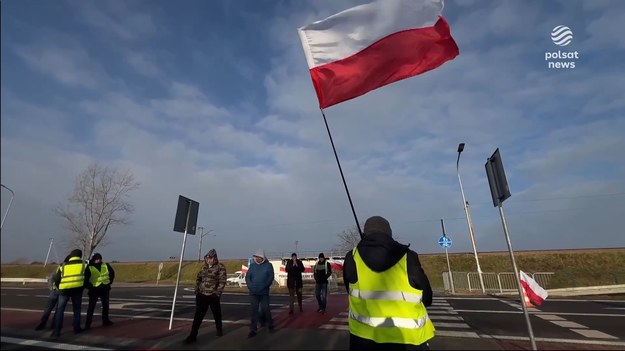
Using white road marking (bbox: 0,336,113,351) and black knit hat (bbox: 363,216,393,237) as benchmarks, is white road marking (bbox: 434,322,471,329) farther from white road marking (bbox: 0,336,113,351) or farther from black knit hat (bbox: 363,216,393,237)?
white road marking (bbox: 0,336,113,351)

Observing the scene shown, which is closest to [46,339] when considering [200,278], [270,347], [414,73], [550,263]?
[200,278]

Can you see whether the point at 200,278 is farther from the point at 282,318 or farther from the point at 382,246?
the point at 382,246

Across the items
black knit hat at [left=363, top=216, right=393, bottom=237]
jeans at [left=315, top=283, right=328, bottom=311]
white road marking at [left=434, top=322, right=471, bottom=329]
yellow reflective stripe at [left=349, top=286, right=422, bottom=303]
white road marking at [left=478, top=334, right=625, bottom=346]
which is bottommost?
white road marking at [left=478, top=334, right=625, bottom=346]

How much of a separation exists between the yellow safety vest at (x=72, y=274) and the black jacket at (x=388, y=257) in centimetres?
757

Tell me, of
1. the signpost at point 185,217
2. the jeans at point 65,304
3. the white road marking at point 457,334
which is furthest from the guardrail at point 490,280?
the jeans at point 65,304

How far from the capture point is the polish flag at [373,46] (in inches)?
243

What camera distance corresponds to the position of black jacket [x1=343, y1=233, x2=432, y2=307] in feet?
9.89

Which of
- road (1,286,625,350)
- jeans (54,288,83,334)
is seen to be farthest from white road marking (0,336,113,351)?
jeans (54,288,83,334)

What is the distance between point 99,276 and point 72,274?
61.3 inches

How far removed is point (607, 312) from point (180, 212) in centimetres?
1402

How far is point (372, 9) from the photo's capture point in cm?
642

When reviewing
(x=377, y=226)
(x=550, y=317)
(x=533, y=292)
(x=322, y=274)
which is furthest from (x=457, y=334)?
(x=377, y=226)

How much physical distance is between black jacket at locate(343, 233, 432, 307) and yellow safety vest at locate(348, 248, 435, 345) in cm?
5

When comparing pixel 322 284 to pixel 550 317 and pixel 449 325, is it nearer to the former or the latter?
pixel 449 325
